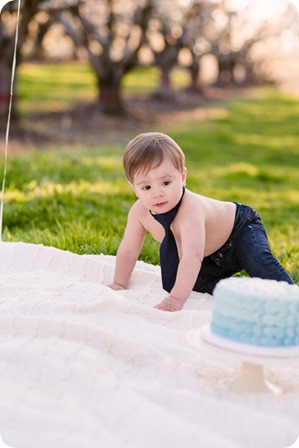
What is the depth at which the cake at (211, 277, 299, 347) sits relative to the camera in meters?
1.50

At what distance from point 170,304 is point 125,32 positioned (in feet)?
31.6

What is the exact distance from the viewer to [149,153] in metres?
2.08

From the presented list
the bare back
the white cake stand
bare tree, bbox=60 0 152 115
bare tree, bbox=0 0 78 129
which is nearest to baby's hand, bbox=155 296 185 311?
the bare back

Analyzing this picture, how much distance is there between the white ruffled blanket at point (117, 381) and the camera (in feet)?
4.68

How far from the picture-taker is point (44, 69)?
52.3ft

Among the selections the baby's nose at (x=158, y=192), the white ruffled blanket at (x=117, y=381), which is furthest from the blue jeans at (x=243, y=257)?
the baby's nose at (x=158, y=192)

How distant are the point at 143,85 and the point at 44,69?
7.08 ft

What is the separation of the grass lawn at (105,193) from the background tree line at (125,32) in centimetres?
144

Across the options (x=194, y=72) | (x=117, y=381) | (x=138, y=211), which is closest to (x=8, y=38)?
(x=138, y=211)

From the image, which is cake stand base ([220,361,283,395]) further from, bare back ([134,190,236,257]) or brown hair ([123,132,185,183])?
brown hair ([123,132,185,183])

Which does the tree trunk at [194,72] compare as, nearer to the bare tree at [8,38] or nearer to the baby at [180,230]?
the bare tree at [8,38]

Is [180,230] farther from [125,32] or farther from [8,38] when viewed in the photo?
[125,32]

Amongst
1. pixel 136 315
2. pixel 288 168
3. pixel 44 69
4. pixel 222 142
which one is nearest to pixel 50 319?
pixel 136 315

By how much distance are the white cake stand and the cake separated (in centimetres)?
2
